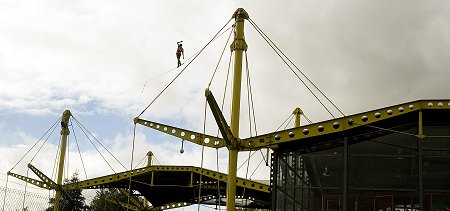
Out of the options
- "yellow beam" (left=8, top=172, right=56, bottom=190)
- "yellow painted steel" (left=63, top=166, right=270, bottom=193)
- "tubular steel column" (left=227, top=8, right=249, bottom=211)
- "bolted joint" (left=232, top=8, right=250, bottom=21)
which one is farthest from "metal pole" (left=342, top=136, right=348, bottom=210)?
"yellow beam" (left=8, top=172, right=56, bottom=190)

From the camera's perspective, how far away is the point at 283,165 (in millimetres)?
24828

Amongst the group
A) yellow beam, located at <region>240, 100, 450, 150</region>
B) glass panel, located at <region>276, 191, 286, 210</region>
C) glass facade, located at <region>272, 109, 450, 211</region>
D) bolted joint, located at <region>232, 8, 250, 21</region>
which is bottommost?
glass panel, located at <region>276, 191, 286, 210</region>

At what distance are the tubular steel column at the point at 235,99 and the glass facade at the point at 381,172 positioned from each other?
7.23ft

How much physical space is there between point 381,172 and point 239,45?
27.5 feet

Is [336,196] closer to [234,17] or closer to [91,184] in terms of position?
[234,17]

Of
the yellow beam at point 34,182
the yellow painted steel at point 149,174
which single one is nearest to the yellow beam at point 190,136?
the yellow painted steel at point 149,174

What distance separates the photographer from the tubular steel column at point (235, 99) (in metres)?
23.4

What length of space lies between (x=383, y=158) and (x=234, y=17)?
9254 millimetres

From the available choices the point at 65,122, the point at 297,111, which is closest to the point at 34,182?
the point at 65,122

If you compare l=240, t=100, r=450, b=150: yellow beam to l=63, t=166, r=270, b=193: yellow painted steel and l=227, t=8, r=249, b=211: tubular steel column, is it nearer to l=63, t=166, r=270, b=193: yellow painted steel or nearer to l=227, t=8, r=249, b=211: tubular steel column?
l=227, t=8, r=249, b=211: tubular steel column

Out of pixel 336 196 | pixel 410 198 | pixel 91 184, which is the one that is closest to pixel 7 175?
pixel 91 184

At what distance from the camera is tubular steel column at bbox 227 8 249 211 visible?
23.4m

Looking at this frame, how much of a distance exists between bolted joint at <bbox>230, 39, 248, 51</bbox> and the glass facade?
520 cm

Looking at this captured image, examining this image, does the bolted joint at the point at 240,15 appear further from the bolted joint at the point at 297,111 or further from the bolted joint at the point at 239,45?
the bolted joint at the point at 297,111
